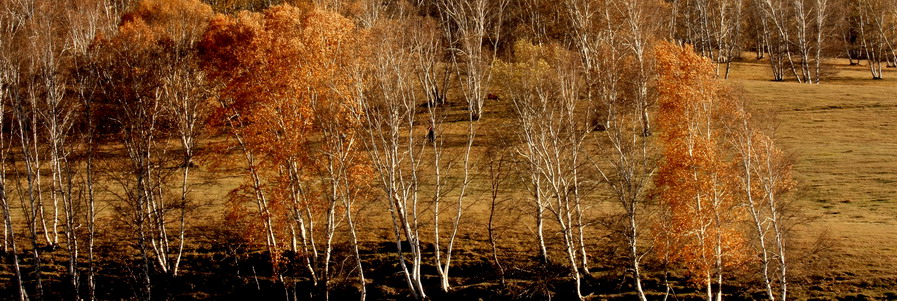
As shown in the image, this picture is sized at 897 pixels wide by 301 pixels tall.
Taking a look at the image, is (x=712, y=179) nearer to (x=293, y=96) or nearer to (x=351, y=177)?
(x=351, y=177)

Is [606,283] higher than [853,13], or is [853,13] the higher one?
[853,13]

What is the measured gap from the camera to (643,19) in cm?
5578

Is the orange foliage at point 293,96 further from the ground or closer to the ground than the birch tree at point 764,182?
further from the ground

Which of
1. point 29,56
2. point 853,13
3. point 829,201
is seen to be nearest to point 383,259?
point 29,56

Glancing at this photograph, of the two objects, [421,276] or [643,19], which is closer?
[421,276]

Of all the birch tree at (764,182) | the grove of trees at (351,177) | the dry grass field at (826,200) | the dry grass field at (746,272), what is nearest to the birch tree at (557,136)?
the grove of trees at (351,177)

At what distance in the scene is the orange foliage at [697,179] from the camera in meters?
32.9

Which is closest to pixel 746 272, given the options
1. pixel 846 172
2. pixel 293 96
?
pixel 846 172

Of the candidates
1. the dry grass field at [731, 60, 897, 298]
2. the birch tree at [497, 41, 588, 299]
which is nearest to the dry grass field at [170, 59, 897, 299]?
the dry grass field at [731, 60, 897, 298]

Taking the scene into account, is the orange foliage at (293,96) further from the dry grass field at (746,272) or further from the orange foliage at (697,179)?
the orange foliage at (697,179)

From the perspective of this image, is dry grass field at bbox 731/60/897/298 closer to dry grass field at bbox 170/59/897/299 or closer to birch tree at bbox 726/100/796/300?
dry grass field at bbox 170/59/897/299

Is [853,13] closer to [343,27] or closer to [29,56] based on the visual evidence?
[343,27]

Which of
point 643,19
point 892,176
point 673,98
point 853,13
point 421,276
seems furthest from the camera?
point 853,13

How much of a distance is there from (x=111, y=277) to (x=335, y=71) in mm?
16080
